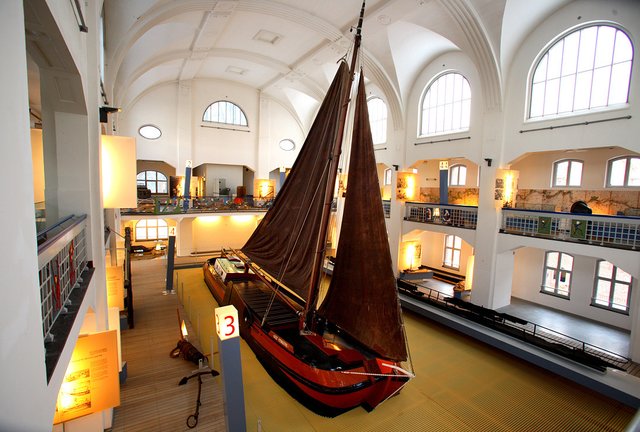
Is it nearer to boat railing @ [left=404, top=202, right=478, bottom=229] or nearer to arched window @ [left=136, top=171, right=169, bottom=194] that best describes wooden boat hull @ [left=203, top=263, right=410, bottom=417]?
boat railing @ [left=404, top=202, right=478, bottom=229]

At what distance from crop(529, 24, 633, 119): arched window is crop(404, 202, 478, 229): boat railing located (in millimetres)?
3993

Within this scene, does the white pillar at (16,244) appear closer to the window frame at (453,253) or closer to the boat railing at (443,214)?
the boat railing at (443,214)

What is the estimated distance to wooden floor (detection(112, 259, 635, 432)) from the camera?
6.02 meters

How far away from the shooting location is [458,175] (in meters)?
16.0

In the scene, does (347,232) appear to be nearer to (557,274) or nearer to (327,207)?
(327,207)

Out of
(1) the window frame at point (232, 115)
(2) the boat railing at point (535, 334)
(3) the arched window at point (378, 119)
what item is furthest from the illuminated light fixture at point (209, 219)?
(2) the boat railing at point (535, 334)

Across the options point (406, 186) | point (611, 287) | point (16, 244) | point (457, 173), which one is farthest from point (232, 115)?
point (16, 244)

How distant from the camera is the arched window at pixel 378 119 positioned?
17.8 metres

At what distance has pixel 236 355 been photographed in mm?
4410

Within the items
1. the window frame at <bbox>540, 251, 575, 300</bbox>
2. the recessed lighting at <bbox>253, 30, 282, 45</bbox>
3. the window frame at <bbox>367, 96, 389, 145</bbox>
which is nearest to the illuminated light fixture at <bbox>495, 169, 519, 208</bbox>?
the window frame at <bbox>540, 251, 575, 300</bbox>

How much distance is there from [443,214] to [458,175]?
331 cm

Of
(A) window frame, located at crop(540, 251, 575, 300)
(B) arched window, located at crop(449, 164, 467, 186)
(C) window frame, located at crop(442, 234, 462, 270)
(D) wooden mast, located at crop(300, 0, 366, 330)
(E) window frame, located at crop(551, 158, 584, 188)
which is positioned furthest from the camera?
(C) window frame, located at crop(442, 234, 462, 270)

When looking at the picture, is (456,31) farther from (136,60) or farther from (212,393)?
(212,393)

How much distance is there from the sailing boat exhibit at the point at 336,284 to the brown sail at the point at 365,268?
0.06ft
